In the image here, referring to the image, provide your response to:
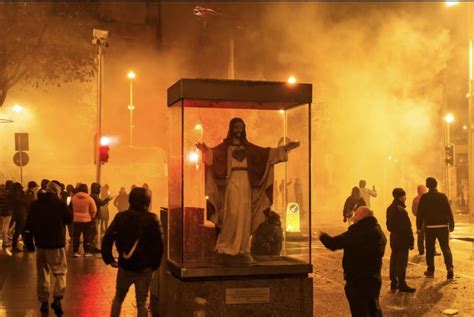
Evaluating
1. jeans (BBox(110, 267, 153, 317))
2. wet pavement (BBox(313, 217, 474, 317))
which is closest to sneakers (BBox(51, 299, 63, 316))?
jeans (BBox(110, 267, 153, 317))

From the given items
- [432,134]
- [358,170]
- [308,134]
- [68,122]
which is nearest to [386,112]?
[432,134]

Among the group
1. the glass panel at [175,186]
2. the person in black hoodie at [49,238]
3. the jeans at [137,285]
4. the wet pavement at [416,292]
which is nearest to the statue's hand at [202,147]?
the glass panel at [175,186]

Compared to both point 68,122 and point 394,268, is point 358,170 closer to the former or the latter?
point 68,122

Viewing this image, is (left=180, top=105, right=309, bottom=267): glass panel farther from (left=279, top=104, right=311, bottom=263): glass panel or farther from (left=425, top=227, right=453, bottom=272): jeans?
(left=425, top=227, right=453, bottom=272): jeans

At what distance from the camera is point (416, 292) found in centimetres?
911

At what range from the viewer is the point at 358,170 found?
37969 mm

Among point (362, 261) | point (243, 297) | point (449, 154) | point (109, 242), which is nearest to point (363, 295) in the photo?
point (362, 261)

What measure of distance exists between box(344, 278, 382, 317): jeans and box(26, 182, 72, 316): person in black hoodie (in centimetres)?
310

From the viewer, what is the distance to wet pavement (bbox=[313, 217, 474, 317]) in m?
7.94

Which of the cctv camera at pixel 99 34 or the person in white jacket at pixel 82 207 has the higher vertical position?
the cctv camera at pixel 99 34

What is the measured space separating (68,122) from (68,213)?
3094 centimetres

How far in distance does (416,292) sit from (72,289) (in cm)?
453

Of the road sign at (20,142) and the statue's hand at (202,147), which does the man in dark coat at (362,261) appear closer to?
the statue's hand at (202,147)

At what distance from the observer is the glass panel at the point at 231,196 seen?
261 inches
